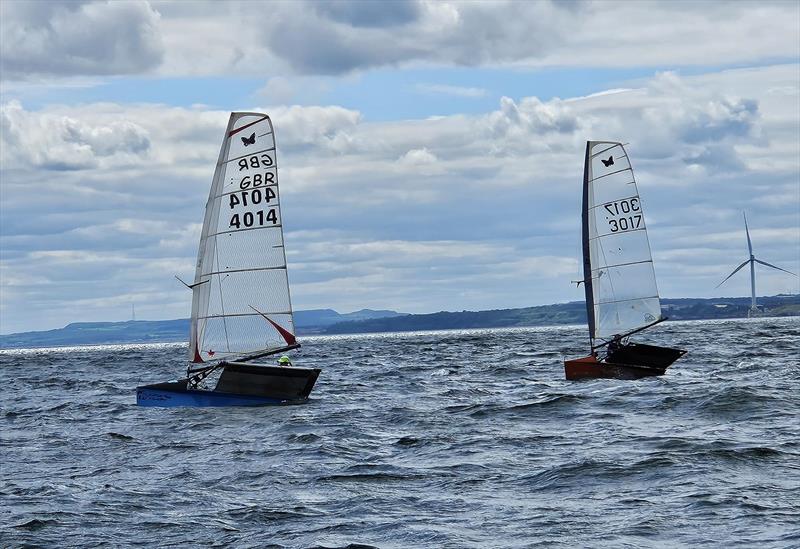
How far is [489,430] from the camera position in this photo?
3312 cm

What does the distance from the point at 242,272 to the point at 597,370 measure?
55.7 feet

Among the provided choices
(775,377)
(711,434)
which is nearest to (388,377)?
(775,377)

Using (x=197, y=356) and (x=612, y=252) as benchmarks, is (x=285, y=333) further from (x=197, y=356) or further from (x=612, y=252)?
(x=612, y=252)

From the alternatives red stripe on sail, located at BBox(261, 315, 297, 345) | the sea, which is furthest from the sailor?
red stripe on sail, located at BBox(261, 315, 297, 345)

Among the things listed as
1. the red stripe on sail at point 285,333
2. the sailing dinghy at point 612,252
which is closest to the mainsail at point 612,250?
the sailing dinghy at point 612,252

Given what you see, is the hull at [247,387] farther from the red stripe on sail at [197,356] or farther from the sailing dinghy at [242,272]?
the red stripe on sail at [197,356]

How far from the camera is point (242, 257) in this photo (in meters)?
40.2

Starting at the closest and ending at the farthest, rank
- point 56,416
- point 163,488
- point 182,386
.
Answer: point 163,488 → point 182,386 → point 56,416

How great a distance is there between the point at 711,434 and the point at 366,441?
30.0 feet

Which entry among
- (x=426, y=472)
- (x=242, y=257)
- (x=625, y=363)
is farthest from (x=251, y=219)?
(x=625, y=363)

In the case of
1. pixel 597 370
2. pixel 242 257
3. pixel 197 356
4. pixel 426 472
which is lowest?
pixel 426 472

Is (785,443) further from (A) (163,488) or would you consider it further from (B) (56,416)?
(B) (56,416)

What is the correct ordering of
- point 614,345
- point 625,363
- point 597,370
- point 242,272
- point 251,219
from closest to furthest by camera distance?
point 251,219 → point 242,272 → point 597,370 → point 625,363 → point 614,345

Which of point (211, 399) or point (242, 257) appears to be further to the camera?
point (242, 257)
